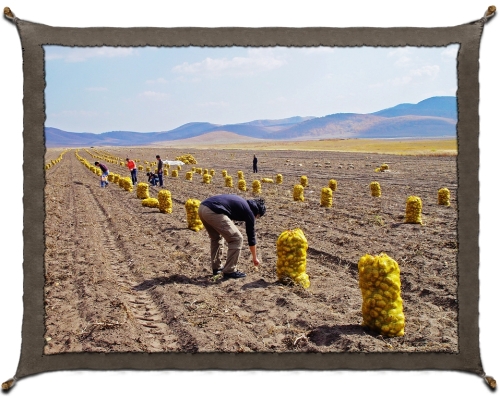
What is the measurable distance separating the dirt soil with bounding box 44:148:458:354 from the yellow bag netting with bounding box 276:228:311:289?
246 mm

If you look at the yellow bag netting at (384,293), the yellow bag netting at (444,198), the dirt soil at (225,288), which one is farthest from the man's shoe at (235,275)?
the yellow bag netting at (444,198)

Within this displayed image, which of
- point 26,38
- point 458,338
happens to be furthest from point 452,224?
point 26,38

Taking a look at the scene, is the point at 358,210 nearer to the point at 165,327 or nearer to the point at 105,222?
the point at 105,222

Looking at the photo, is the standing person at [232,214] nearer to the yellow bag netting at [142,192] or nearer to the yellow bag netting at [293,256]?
the yellow bag netting at [293,256]

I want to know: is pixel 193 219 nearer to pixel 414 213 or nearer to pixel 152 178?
pixel 414 213

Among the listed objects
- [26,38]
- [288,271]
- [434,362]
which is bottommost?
[434,362]

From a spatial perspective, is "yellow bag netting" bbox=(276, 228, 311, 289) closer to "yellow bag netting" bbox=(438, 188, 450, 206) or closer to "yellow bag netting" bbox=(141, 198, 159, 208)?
"yellow bag netting" bbox=(141, 198, 159, 208)

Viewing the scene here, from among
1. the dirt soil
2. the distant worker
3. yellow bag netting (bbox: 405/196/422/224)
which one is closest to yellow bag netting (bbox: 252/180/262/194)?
the distant worker

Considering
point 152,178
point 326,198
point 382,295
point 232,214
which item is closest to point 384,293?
point 382,295

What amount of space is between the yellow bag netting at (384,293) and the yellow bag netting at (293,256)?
188cm

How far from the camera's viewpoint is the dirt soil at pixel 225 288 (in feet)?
18.3

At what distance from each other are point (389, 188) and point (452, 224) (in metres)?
10.4

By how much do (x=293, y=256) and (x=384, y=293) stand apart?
2145 mm

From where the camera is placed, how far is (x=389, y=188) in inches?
910
